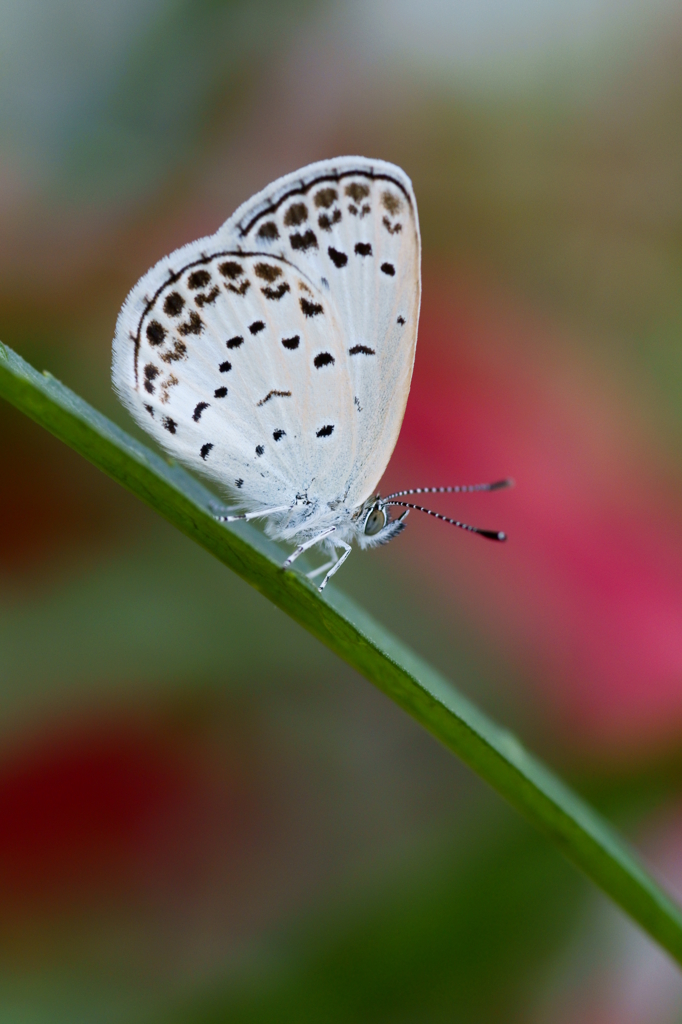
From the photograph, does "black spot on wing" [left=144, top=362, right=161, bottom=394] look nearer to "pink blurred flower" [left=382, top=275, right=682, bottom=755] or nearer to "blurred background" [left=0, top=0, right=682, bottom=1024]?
"blurred background" [left=0, top=0, right=682, bottom=1024]

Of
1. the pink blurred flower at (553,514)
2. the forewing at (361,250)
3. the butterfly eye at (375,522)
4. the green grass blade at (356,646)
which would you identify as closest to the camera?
the green grass blade at (356,646)

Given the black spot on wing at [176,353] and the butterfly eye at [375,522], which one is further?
the butterfly eye at [375,522]

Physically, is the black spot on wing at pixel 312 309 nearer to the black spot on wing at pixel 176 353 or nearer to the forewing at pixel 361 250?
the forewing at pixel 361 250

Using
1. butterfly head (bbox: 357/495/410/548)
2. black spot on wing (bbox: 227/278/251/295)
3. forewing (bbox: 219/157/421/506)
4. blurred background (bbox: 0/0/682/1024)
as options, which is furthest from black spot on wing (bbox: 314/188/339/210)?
blurred background (bbox: 0/0/682/1024)

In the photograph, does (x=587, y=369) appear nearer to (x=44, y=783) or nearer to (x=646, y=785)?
(x=646, y=785)

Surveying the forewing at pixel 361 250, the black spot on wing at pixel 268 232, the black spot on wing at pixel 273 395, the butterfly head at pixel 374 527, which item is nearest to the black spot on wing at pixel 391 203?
the forewing at pixel 361 250

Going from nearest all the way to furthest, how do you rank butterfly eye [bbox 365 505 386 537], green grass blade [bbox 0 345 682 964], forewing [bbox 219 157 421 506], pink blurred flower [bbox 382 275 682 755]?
green grass blade [bbox 0 345 682 964]
forewing [bbox 219 157 421 506]
butterfly eye [bbox 365 505 386 537]
pink blurred flower [bbox 382 275 682 755]

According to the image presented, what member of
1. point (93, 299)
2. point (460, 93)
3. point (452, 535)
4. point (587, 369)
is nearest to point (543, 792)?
point (452, 535)
